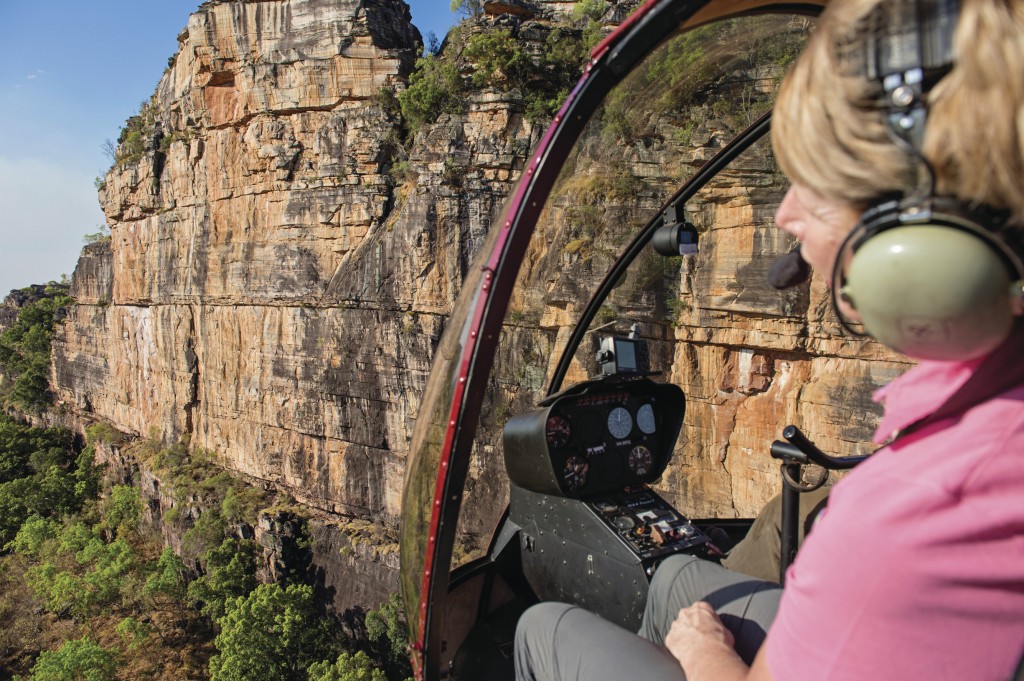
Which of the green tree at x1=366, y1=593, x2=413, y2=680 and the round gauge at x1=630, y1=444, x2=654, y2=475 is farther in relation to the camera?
the green tree at x1=366, y1=593, x2=413, y2=680

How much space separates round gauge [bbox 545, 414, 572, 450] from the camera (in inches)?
93.1

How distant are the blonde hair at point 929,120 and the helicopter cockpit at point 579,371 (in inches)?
32.8

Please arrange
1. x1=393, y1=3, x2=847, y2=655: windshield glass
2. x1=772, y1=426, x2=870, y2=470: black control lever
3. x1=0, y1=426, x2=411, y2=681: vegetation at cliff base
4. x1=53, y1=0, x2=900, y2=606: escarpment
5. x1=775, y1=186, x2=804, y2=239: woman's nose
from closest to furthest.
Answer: x1=775, y1=186, x2=804, y2=239: woman's nose → x1=772, y1=426, x2=870, y2=470: black control lever → x1=393, y1=3, x2=847, y2=655: windshield glass → x1=53, y1=0, x2=900, y2=606: escarpment → x1=0, y1=426, x2=411, y2=681: vegetation at cliff base

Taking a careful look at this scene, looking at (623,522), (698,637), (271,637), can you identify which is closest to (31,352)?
(271,637)

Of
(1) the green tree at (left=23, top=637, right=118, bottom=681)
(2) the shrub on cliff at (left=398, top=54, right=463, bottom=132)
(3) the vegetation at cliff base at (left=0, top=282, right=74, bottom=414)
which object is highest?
(2) the shrub on cliff at (left=398, top=54, right=463, bottom=132)

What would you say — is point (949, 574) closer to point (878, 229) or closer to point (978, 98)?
point (878, 229)

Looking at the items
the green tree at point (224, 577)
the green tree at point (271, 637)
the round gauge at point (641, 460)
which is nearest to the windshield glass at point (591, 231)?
the round gauge at point (641, 460)

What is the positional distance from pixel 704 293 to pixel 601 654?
1215 cm

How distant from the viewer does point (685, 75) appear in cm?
240

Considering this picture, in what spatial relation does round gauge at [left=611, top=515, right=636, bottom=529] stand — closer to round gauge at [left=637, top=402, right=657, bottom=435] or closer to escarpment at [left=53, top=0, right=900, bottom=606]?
round gauge at [left=637, top=402, right=657, bottom=435]

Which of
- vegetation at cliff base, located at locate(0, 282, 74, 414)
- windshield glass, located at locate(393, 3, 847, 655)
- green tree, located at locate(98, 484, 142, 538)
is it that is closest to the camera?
windshield glass, located at locate(393, 3, 847, 655)

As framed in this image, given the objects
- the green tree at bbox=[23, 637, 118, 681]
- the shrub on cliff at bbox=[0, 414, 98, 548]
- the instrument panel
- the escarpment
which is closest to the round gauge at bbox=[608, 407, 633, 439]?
the instrument panel

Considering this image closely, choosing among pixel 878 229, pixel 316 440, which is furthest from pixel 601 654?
pixel 316 440

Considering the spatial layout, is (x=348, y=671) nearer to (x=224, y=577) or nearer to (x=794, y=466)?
(x=224, y=577)
